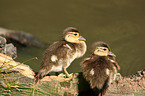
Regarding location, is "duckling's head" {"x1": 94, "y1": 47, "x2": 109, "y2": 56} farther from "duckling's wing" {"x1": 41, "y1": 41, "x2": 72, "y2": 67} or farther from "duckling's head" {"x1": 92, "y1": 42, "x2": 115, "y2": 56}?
"duckling's wing" {"x1": 41, "y1": 41, "x2": 72, "y2": 67}

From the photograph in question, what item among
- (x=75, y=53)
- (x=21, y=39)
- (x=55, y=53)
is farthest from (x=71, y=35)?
(x=21, y=39)

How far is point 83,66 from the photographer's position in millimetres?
1994

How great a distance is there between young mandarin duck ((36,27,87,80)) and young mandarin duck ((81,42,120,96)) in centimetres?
16

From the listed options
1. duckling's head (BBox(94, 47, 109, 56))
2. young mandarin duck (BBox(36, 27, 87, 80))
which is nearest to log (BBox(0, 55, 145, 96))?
young mandarin duck (BBox(36, 27, 87, 80))

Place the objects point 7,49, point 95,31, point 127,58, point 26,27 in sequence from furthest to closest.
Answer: point 26,27
point 95,31
point 127,58
point 7,49

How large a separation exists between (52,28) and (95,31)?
0.88 metres

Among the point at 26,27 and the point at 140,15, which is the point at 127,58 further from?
the point at 26,27

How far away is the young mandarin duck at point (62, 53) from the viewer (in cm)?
198

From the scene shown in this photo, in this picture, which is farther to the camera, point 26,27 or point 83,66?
point 26,27

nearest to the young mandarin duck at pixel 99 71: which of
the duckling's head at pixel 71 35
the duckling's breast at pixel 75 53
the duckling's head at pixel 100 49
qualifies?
the duckling's head at pixel 100 49

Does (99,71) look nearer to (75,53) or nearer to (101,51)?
(101,51)

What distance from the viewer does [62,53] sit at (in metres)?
Answer: 2.03

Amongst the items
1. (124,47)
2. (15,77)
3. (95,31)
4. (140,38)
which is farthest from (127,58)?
(15,77)

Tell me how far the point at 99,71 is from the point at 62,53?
0.36m
